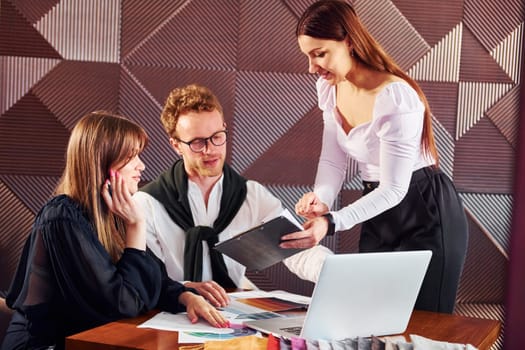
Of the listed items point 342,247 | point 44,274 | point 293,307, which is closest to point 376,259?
point 293,307

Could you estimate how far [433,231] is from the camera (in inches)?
142

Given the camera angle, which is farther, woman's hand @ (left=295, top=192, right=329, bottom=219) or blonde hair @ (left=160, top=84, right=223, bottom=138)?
woman's hand @ (left=295, top=192, right=329, bottom=219)

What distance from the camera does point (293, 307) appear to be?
8.72ft

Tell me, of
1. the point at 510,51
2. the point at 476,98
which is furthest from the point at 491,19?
the point at 476,98

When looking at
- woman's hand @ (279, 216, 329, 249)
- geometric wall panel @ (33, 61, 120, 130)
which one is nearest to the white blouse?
woman's hand @ (279, 216, 329, 249)

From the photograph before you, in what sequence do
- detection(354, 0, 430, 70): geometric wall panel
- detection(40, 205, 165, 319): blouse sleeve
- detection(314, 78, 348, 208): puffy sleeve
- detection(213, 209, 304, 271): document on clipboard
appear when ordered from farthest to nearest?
detection(354, 0, 430, 70): geometric wall panel < detection(314, 78, 348, 208): puffy sleeve < detection(213, 209, 304, 271): document on clipboard < detection(40, 205, 165, 319): blouse sleeve

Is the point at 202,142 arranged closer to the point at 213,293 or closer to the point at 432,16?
the point at 213,293

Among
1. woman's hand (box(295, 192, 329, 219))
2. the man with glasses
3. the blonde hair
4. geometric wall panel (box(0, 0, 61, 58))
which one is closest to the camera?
the man with glasses

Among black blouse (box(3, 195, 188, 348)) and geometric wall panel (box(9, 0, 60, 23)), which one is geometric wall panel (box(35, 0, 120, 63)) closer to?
geometric wall panel (box(9, 0, 60, 23))

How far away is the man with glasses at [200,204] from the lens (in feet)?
11.6

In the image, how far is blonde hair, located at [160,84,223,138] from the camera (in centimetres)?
366

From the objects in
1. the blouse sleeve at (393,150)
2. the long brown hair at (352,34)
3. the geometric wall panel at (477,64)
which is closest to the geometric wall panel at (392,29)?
the geometric wall panel at (477,64)

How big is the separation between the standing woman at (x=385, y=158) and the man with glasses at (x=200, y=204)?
1.18 ft

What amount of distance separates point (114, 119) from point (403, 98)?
158 centimetres
